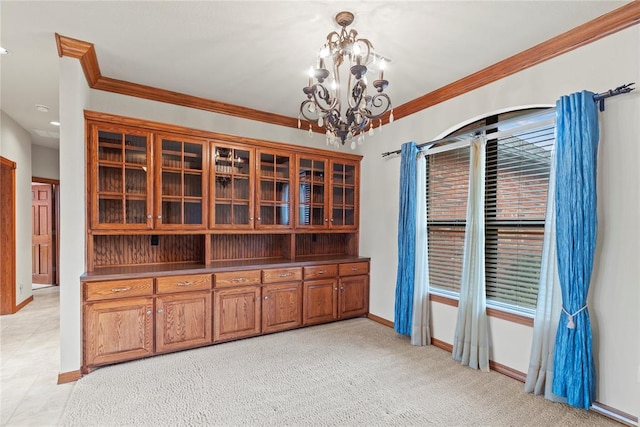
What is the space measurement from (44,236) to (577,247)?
28.2ft

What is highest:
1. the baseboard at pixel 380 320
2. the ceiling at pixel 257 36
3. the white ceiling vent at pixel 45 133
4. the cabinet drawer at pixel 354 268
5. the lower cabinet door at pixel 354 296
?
the ceiling at pixel 257 36

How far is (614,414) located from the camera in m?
2.21

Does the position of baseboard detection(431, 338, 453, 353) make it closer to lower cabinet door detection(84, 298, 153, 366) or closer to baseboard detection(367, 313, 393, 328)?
baseboard detection(367, 313, 393, 328)

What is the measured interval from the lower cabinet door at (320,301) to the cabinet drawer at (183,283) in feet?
3.87

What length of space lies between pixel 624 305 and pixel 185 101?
171 inches

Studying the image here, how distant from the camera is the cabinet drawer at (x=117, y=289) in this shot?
2.79m

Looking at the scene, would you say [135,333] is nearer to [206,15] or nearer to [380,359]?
[380,359]

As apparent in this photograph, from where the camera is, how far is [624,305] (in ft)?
7.17

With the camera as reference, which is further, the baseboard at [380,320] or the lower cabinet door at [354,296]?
the lower cabinet door at [354,296]

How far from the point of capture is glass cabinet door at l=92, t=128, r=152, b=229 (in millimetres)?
3014

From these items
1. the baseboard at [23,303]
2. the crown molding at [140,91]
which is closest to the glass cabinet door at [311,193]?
the crown molding at [140,91]

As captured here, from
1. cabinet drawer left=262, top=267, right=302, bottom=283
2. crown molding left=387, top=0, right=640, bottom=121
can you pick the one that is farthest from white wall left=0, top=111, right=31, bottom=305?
crown molding left=387, top=0, right=640, bottom=121

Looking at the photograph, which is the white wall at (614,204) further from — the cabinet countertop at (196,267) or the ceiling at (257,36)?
the cabinet countertop at (196,267)

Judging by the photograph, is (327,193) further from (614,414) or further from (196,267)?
(614,414)
